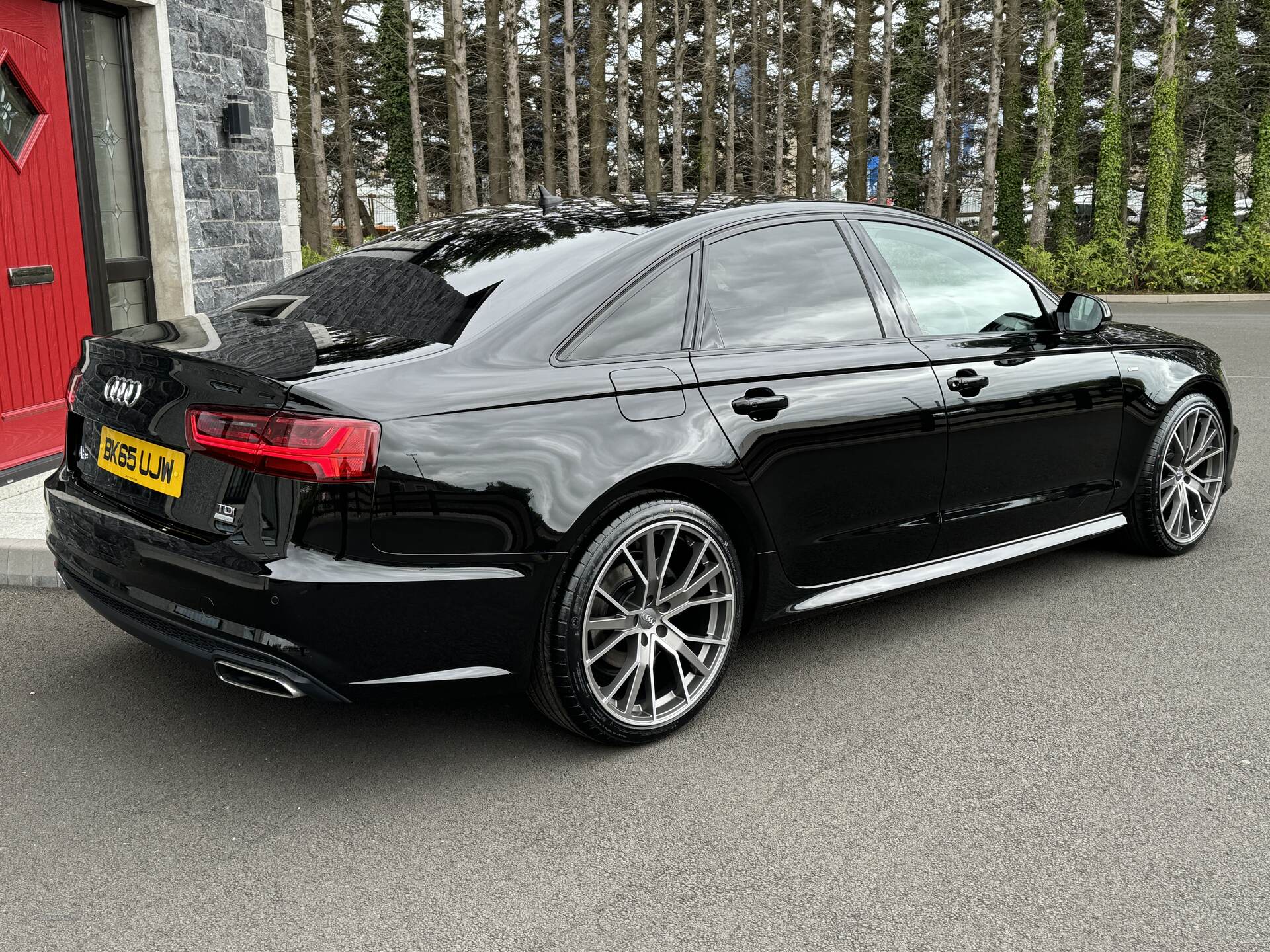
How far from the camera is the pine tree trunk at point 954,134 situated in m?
34.8

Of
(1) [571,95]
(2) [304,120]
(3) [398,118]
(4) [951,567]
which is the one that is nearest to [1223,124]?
(1) [571,95]

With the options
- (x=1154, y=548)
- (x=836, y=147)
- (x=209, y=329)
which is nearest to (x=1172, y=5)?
(x=836, y=147)

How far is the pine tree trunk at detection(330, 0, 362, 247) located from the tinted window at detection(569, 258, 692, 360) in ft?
90.6

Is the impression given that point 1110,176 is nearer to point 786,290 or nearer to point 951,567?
point 951,567

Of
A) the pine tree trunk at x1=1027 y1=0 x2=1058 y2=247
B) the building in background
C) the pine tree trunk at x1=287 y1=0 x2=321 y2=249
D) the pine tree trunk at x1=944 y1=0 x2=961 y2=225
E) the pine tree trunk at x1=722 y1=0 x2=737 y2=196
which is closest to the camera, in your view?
the building in background

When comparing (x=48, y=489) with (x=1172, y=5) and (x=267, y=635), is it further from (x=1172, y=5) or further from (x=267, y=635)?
(x=1172, y=5)

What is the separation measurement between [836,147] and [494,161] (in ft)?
64.9

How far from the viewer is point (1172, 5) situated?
27.5 metres

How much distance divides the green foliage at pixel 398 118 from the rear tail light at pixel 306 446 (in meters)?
36.7

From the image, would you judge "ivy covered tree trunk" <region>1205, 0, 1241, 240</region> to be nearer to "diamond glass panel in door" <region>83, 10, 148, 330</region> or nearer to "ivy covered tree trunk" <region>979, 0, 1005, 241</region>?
"ivy covered tree trunk" <region>979, 0, 1005, 241</region>

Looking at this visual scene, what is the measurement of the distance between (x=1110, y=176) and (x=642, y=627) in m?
30.9

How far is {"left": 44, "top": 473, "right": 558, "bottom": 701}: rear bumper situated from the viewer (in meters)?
2.98

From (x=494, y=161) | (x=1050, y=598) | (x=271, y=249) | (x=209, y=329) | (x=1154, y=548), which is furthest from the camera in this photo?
(x=494, y=161)

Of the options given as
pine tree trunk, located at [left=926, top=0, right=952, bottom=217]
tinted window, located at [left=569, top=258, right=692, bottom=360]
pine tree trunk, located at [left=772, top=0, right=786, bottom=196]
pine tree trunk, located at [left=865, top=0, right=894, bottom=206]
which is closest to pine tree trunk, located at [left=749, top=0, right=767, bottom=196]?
pine tree trunk, located at [left=772, top=0, right=786, bottom=196]
